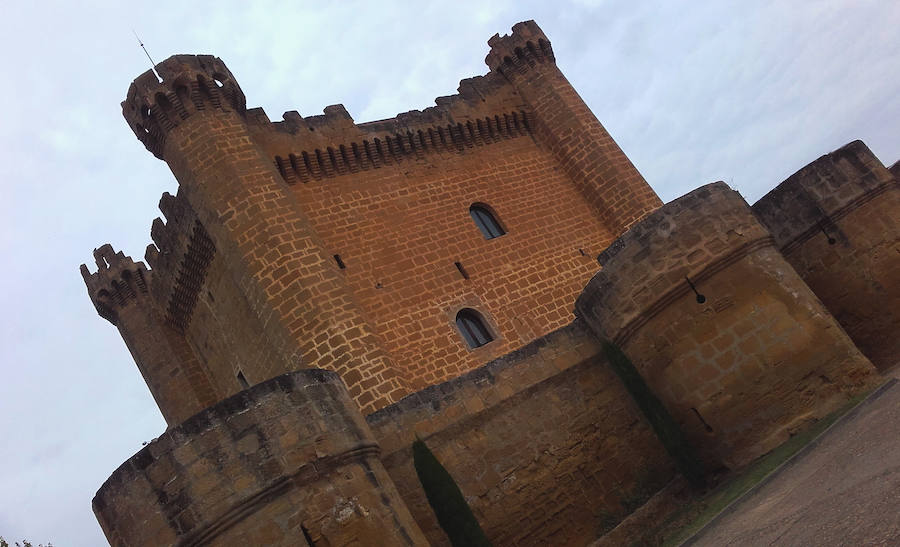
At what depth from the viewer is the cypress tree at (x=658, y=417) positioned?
8.86 m

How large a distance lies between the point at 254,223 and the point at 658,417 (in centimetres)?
738

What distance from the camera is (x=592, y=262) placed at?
16.9m

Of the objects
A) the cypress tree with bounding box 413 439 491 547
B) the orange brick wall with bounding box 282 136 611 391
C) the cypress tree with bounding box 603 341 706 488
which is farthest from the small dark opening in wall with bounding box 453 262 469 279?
the cypress tree with bounding box 413 439 491 547

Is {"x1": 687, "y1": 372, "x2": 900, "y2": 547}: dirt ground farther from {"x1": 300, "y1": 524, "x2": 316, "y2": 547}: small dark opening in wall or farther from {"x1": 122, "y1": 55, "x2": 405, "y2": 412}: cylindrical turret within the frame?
{"x1": 122, "y1": 55, "x2": 405, "y2": 412}: cylindrical turret

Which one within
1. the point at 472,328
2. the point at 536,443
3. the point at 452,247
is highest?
the point at 452,247

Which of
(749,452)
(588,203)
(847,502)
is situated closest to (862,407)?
(749,452)

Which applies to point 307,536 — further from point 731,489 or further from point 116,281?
point 116,281

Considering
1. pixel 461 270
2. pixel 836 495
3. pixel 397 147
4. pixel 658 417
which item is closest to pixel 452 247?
pixel 461 270

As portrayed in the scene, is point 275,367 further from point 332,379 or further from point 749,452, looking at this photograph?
point 749,452

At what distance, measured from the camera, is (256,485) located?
674 cm

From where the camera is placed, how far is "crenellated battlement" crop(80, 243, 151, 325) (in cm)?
1866

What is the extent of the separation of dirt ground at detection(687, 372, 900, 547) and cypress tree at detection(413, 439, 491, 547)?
7.52 feet

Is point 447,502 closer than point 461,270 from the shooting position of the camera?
Yes

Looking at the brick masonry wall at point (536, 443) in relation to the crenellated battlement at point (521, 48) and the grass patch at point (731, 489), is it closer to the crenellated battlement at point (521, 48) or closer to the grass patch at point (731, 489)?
the grass patch at point (731, 489)
